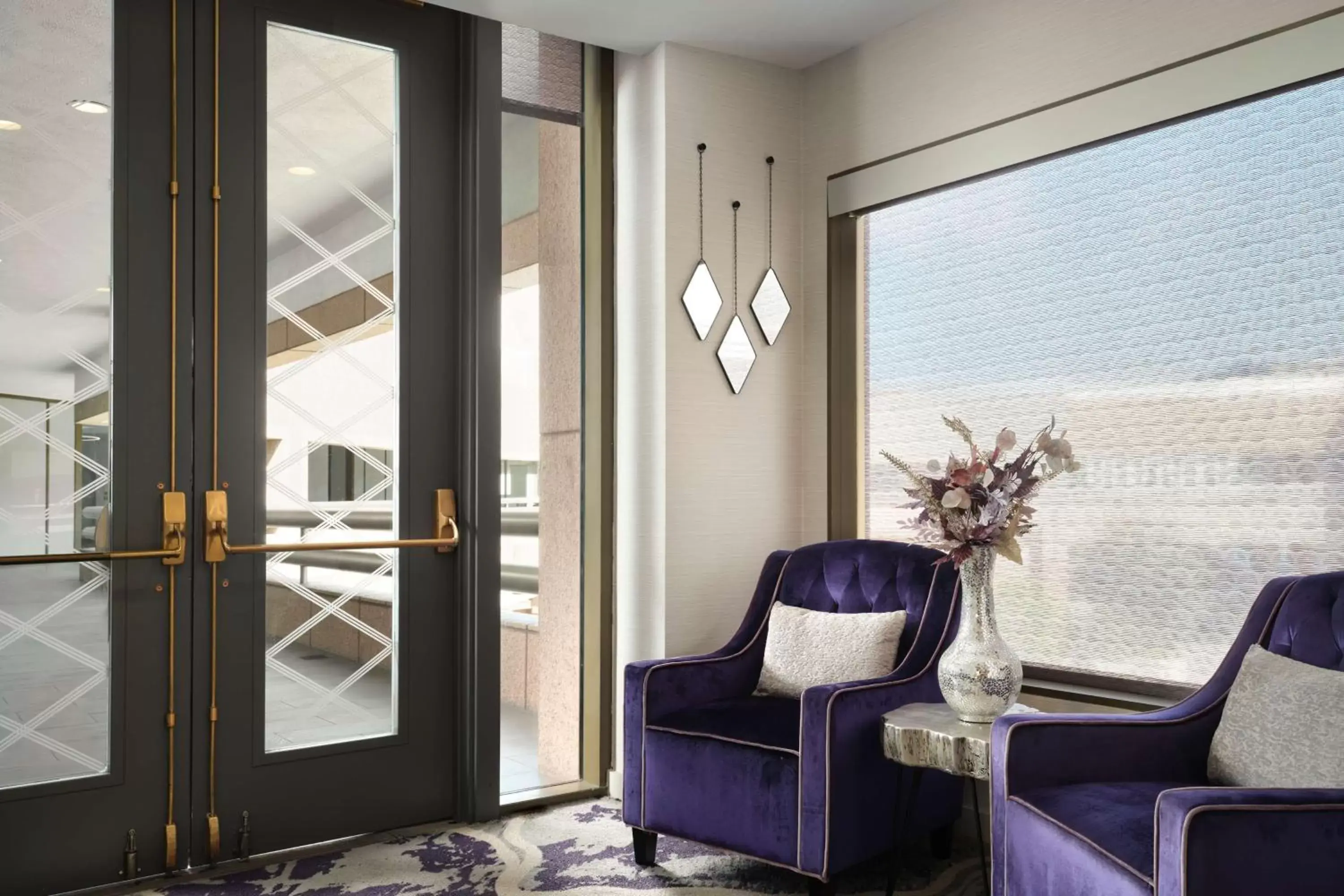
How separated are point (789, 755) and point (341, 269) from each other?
6.47 ft

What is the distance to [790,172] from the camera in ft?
12.9

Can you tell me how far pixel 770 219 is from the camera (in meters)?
3.87

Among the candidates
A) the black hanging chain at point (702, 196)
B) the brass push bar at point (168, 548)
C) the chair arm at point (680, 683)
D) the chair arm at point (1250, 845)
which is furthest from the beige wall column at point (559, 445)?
the chair arm at point (1250, 845)

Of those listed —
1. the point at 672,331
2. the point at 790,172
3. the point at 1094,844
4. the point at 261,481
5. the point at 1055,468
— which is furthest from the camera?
the point at 790,172

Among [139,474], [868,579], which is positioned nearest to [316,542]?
[139,474]

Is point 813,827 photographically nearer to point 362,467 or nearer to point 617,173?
point 362,467

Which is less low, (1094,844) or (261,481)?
(261,481)

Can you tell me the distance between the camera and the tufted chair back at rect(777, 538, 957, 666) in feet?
10.0

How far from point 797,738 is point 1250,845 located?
1.14m

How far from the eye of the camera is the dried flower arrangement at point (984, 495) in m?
2.60

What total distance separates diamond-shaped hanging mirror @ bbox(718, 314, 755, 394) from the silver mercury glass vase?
4.22ft

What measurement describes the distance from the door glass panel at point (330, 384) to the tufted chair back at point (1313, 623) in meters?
2.43

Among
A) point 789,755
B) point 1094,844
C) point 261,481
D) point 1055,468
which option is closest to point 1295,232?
point 1055,468

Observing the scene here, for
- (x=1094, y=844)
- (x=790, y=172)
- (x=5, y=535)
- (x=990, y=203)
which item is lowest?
(x=1094, y=844)
